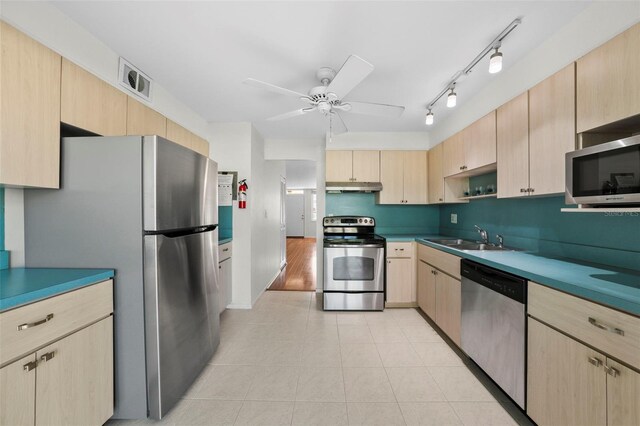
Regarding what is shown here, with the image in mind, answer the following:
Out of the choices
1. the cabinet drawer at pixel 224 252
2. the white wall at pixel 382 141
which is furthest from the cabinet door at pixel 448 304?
the cabinet drawer at pixel 224 252

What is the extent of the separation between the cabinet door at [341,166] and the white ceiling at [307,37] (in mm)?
1242

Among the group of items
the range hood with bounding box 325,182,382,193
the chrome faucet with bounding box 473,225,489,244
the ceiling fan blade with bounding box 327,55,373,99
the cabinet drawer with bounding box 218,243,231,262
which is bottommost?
the cabinet drawer with bounding box 218,243,231,262

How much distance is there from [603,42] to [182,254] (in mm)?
2735

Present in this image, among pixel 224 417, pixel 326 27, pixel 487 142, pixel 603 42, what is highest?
pixel 326 27

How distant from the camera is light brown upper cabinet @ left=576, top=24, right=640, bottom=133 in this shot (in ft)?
3.77

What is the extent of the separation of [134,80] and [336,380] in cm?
284

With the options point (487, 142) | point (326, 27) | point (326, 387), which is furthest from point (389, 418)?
point (326, 27)

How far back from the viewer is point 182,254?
1604 millimetres

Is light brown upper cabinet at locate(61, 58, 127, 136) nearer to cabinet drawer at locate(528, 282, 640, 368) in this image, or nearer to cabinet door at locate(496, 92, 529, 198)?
cabinet drawer at locate(528, 282, 640, 368)

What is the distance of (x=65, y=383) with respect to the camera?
3.67 feet

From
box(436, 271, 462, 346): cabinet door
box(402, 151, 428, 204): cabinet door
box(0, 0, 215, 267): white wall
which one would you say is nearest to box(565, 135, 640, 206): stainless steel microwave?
box(436, 271, 462, 346): cabinet door

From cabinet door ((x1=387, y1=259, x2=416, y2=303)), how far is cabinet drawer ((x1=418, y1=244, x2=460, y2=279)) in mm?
239

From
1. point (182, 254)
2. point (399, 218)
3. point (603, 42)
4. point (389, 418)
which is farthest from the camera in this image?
point (399, 218)

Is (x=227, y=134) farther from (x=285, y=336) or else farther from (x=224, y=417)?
(x=224, y=417)
